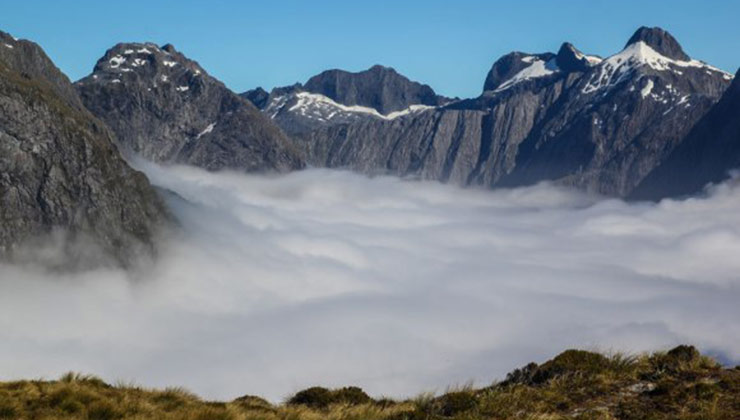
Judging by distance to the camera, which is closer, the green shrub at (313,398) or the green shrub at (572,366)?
the green shrub at (572,366)

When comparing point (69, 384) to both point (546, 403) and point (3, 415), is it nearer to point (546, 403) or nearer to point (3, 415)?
point (3, 415)

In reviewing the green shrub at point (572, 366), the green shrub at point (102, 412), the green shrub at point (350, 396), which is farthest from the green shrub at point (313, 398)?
the green shrub at point (572, 366)

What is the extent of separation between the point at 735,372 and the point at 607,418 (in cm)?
626

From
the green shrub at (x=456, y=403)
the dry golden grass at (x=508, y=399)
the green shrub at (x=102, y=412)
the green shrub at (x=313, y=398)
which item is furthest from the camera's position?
the green shrub at (x=313, y=398)

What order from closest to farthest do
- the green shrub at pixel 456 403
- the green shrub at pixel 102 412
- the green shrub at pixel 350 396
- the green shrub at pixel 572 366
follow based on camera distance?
the green shrub at pixel 102 412 < the green shrub at pixel 456 403 < the green shrub at pixel 572 366 < the green shrub at pixel 350 396

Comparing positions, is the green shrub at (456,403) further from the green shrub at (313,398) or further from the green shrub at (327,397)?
the green shrub at (313,398)

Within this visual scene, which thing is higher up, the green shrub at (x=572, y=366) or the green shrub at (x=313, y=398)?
the green shrub at (x=572, y=366)

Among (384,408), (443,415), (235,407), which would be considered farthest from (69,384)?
(443,415)

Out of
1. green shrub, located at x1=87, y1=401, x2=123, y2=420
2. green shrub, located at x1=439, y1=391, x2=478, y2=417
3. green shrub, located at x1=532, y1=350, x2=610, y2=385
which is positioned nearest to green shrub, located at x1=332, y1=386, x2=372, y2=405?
green shrub, located at x1=439, y1=391, x2=478, y2=417

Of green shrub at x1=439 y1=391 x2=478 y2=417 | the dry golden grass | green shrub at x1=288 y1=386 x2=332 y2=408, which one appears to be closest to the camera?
the dry golden grass

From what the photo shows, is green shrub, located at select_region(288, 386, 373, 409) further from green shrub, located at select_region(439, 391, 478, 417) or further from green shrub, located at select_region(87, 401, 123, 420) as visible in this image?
green shrub, located at select_region(87, 401, 123, 420)

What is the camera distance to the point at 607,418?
17.1 m

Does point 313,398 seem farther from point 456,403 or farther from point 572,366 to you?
Result: point 572,366

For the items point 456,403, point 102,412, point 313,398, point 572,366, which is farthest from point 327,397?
point 572,366
